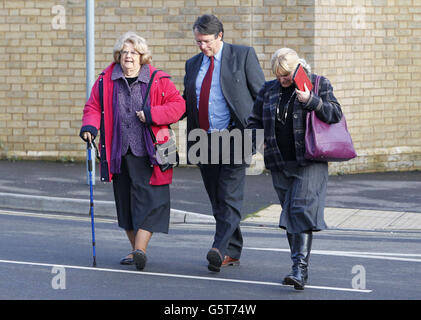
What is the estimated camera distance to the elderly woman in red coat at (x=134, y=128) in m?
7.74

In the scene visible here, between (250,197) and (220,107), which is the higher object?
(220,107)

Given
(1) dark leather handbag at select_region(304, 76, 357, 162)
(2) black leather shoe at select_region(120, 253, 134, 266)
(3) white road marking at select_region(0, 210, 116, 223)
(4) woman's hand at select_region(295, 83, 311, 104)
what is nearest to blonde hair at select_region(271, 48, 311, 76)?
(4) woman's hand at select_region(295, 83, 311, 104)

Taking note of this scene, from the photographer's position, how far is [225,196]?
781 centimetres

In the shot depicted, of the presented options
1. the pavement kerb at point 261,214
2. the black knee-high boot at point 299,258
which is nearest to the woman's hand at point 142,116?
the black knee-high boot at point 299,258

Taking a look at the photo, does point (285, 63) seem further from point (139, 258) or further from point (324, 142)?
point (139, 258)

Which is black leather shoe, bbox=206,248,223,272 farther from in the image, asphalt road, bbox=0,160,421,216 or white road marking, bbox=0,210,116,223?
asphalt road, bbox=0,160,421,216

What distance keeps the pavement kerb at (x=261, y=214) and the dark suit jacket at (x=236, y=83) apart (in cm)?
322

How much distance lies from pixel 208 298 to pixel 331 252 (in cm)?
232

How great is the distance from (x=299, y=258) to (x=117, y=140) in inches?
71.1

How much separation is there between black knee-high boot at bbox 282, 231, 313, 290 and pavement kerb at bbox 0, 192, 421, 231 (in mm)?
3514

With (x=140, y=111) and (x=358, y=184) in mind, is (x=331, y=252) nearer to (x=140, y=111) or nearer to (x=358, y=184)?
(x=140, y=111)

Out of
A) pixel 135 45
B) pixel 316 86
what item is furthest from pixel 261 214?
pixel 316 86

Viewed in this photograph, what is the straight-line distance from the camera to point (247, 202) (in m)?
12.4

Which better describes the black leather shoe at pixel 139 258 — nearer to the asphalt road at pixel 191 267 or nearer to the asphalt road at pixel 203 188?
the asphalt road at pixel 191 267
